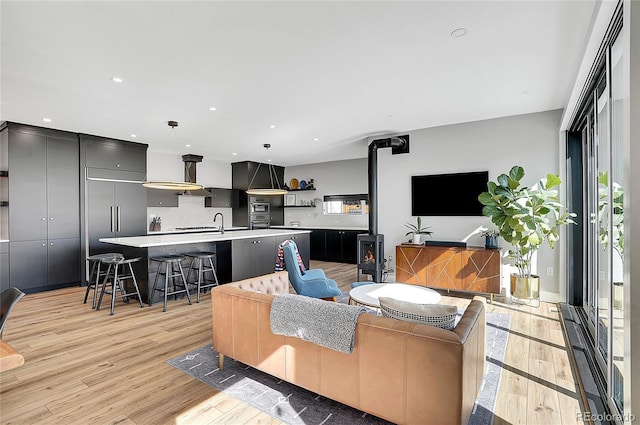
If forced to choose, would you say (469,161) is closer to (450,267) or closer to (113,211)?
(450,267)

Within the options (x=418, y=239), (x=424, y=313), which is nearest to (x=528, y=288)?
(x=418, y=239)

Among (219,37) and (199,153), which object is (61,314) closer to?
(219,37)

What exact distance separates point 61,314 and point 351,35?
4.64 meters

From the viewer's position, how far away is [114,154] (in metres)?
6.10

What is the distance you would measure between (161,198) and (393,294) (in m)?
5.82

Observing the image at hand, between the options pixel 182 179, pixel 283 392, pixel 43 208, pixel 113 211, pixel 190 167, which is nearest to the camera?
pixel 283 392

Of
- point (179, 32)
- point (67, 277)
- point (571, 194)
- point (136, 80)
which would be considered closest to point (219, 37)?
point (179, 32)

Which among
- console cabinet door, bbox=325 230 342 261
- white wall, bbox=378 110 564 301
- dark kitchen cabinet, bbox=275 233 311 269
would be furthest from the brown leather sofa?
console cabinet door, bbox=325 230 342 261

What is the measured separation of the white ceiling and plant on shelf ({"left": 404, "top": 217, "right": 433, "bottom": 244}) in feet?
5.50

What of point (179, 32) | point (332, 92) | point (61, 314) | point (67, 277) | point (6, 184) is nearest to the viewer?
point (179, 32)

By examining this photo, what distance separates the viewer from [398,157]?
5.79m

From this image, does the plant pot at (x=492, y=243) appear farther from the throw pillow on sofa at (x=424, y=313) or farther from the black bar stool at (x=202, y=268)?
the black bar stool at (x=202, y=268)

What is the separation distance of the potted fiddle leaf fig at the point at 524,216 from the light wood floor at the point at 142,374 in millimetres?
409

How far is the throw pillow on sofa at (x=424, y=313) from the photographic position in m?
1.78
